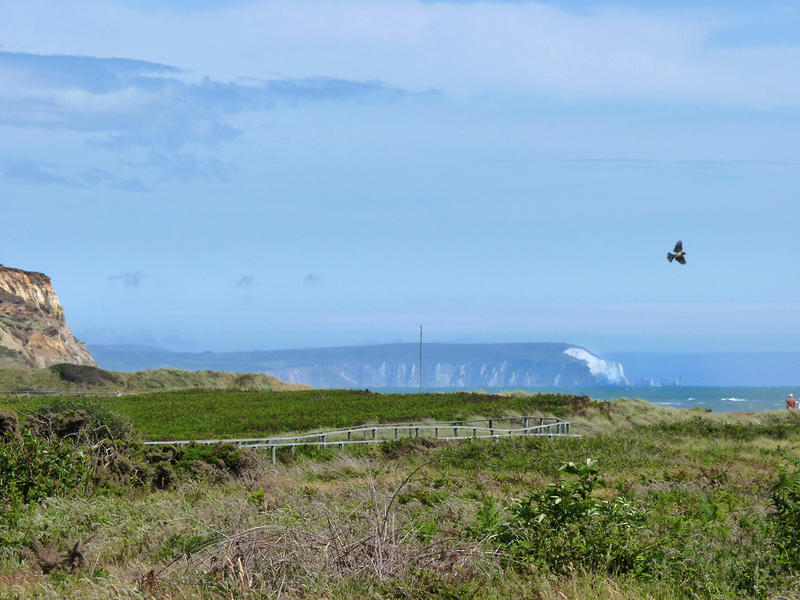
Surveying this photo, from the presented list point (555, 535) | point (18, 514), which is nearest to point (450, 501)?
point (555, 535)

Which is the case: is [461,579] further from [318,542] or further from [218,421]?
[218,421]

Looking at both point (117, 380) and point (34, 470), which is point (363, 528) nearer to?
point (34, 470)

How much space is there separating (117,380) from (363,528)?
78.8 m

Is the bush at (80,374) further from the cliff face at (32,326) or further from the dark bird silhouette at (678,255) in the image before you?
the dark bird silhouette at (678,255)

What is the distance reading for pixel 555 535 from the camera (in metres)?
9.15

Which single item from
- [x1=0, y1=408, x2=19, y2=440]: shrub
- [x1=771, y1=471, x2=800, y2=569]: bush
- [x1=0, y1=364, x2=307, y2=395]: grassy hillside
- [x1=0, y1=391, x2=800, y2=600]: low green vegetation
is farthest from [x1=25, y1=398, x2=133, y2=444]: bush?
[x1=0, y1=364, x2=307, y2=395]: grassy hillside

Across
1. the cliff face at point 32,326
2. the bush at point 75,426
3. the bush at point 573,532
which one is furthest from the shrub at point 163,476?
the cliff face at point 32,326

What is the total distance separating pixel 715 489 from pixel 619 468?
15.7ft

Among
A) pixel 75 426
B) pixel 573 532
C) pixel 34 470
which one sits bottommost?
pixel 34 470

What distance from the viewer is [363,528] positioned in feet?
30.9

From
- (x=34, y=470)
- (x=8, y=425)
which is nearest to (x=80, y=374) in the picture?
(x=8, y=425)

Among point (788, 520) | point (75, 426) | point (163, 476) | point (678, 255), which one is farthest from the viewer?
point (678, 255)

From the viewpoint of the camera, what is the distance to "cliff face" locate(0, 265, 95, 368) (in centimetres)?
9494

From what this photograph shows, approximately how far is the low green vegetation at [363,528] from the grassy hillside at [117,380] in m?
53.4
